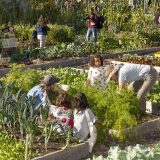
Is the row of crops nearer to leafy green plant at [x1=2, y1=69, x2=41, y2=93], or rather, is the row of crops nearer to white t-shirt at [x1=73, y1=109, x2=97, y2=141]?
leafy green plant at [x1=2, y1=69, x2=41, y2=93]

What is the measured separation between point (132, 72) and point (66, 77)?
3.22 metres

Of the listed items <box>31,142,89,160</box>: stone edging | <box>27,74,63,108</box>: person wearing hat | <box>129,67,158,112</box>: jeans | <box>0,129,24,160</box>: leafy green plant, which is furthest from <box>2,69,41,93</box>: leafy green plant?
<box>31,142,89,160</box>: stone edging

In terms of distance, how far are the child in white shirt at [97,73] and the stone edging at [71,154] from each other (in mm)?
2425

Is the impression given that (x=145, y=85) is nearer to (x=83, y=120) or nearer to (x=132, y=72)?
(x=132, y=72)

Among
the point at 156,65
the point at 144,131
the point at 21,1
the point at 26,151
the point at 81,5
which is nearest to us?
the point at 26,151

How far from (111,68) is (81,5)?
66.6 feet

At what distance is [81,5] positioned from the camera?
95.2 ft

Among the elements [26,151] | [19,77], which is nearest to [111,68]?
[19,77]

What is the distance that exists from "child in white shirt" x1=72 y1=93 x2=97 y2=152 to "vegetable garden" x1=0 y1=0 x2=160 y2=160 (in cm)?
17

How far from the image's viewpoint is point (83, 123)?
767 cm

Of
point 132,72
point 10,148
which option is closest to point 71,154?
point 10,148

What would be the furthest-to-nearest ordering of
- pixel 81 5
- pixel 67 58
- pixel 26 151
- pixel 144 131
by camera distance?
pixel 81 5, pixel 67 58, pixel 144 131, pixel 26 151

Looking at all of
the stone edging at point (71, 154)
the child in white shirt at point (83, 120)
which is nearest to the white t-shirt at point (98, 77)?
the child in white shirt at point (83, 120)

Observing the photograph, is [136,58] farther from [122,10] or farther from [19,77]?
[122,10]
